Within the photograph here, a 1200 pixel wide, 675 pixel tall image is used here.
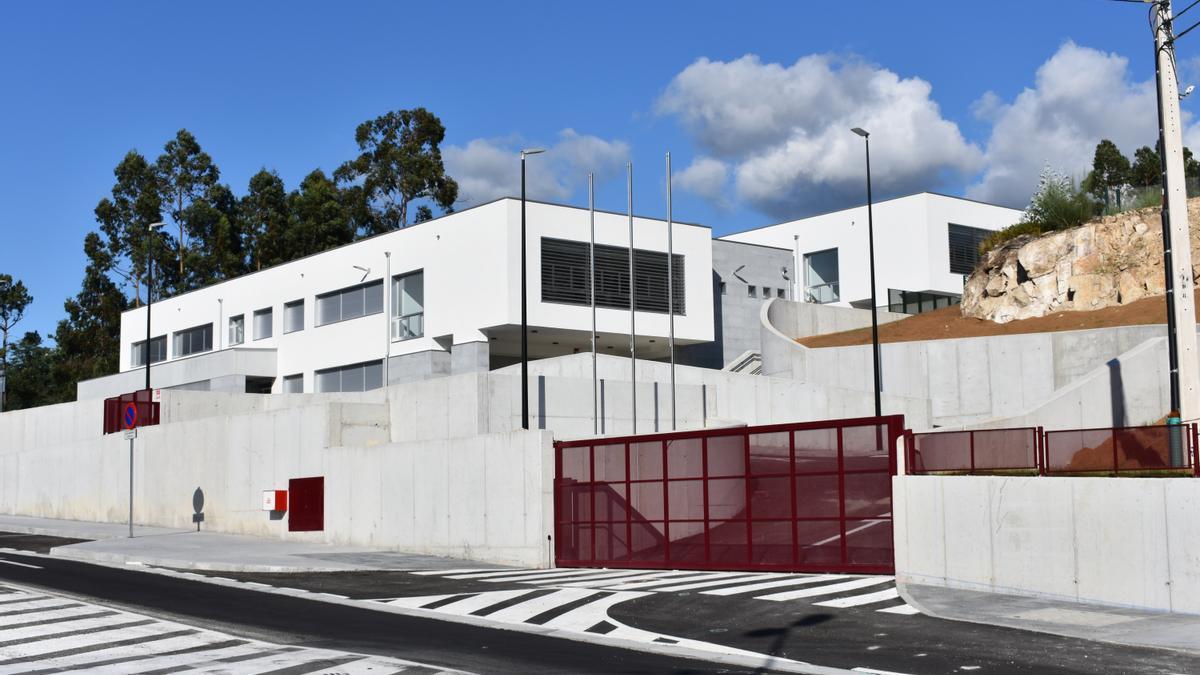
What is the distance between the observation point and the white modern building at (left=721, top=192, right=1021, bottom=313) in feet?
217

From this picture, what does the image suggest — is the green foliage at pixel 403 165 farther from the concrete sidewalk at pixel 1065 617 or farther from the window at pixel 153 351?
the concrete sidewalk at pixel 1065 617

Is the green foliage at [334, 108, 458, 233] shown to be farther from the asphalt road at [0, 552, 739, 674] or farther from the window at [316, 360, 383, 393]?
the asphalt road at [0, 552, 739, 674]

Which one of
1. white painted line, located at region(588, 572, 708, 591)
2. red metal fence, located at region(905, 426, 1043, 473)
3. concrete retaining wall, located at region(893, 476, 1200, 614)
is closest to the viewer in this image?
concrete retaining wall, located at region(893, 476, 1200, 614)

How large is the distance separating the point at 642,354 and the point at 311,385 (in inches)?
634

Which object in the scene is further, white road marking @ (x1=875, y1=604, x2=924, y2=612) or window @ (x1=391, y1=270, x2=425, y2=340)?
window @ (x1=391, y1=270, x2=425, y2=340)

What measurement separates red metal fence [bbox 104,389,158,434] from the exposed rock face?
3428 centimetres

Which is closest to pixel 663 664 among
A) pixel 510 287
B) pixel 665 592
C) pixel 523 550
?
pixel 665 592

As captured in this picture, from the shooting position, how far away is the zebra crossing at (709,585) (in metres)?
18.7

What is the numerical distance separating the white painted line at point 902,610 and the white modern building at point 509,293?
3177 centimetres

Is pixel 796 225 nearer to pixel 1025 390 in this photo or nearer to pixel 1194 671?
pixel 1025 390

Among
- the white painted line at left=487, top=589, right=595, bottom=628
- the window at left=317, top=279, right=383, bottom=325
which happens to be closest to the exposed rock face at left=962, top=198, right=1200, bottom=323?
the window at left=317, top=279, right=383, bottom=325

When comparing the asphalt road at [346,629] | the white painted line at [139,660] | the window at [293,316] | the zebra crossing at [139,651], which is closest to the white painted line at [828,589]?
the asphalt road at [346,629]

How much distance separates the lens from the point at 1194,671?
40.3ft

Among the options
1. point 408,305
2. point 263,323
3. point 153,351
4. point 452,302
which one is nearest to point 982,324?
point 452,302
